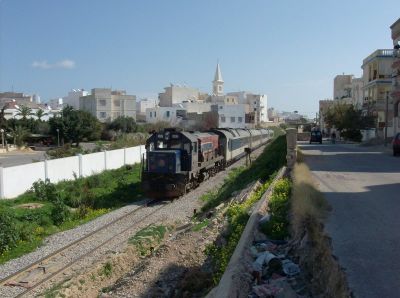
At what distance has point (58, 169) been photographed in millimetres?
27000

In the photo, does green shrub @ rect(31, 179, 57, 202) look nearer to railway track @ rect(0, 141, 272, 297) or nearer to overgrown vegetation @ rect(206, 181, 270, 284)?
railway track @ rect(0, 141, 272, 297)

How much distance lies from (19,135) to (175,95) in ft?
259

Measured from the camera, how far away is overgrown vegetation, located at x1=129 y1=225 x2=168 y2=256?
14.1 m

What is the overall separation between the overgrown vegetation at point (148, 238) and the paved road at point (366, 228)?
5.28 meters

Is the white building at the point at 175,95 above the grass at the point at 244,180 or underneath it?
above

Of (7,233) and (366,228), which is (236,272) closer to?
(366,228)

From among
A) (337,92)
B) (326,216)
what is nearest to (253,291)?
(326,216)

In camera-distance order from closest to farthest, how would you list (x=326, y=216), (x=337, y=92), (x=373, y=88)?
1. (x=326, y=216)
2. (x=373, y=88)
3. (x=337, y=92)

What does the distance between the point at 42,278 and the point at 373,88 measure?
5486 cm

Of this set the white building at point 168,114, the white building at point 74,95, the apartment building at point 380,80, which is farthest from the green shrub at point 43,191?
the white building at point 74,95

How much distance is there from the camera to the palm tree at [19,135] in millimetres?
65875

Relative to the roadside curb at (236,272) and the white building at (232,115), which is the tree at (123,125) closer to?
the white building at (232,115)

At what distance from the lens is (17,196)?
74.2 ft

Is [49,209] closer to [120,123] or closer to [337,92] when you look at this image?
[120,123]
